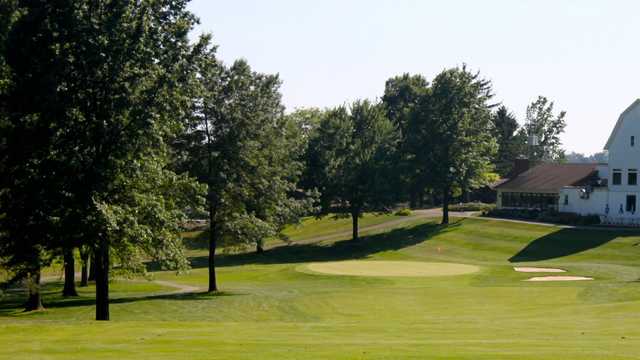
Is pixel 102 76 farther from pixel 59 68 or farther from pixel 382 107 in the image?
pixel 382 107

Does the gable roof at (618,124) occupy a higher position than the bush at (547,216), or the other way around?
the gable roof at (618,124)

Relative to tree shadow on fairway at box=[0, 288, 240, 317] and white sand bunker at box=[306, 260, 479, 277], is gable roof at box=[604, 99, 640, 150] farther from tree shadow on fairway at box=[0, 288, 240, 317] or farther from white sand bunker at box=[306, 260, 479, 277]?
tree shadow on fairway at box=[0, 288, 240, 317]

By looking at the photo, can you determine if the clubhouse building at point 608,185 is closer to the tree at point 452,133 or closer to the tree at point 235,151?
the tree at point 452,133

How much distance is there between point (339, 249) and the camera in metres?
83.7

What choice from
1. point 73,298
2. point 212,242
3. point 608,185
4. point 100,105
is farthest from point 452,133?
point 100,105

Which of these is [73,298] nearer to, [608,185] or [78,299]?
[78,299]

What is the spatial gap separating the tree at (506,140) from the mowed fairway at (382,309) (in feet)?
A: 197

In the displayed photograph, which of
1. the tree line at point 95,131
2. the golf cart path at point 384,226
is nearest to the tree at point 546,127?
the golf cart path at point 384,226

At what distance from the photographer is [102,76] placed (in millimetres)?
31922

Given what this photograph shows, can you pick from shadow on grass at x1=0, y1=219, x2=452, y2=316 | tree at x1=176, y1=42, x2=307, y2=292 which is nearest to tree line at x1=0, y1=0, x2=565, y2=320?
tree at x1=176, y1=42, x2=307, y2=292

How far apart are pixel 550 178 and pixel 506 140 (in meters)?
54.5

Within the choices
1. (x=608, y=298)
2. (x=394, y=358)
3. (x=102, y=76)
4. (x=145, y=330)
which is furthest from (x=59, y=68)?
(x=608, y=298)

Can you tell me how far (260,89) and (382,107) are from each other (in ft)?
139

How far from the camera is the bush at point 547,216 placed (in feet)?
282
